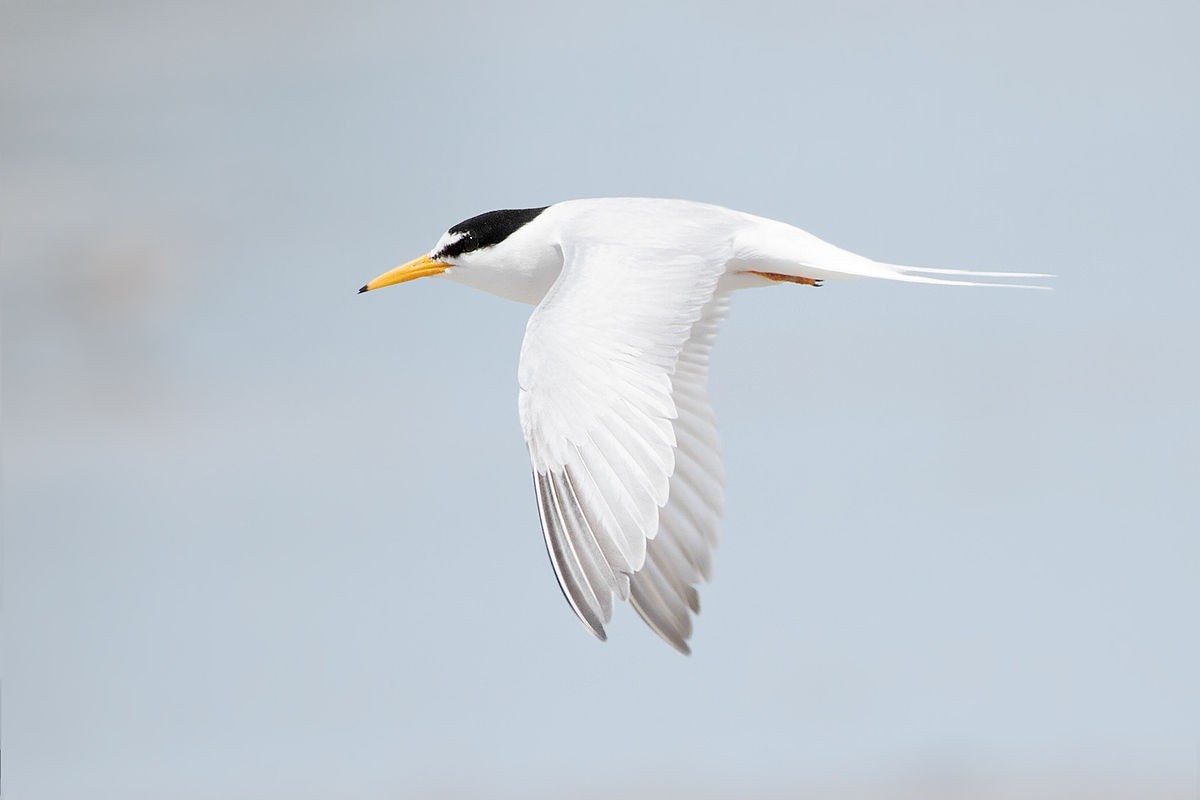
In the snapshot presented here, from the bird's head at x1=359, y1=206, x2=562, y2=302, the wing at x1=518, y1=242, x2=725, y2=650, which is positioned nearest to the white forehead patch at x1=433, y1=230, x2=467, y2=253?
the bird's head at x1=359, y1=206, x2=562, y2=302

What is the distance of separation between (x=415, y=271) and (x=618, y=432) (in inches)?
128

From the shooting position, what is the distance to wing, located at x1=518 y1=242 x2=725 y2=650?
6.26 m

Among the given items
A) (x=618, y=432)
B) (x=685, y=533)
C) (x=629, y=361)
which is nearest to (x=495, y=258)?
(x=685, y=533)

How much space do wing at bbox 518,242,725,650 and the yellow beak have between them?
5.77 ft

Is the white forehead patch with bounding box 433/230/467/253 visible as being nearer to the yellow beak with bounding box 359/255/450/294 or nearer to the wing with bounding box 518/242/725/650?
the yellow beak with bounding box 359/255/450/294

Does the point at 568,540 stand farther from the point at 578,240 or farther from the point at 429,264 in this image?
the point at 429,264

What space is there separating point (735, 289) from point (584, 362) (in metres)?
1.95

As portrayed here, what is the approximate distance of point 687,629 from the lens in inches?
282

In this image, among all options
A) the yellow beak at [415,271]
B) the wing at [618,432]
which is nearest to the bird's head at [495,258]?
the yellow beak at [415,271]

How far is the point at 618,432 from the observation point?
642cm

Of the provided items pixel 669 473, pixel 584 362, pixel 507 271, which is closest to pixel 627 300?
pixel 584 362

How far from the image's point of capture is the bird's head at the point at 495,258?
8.52m

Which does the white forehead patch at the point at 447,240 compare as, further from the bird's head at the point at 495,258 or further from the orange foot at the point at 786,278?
the orange foot at the point at 786,278

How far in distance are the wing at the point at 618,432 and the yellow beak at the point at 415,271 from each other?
1759mm
